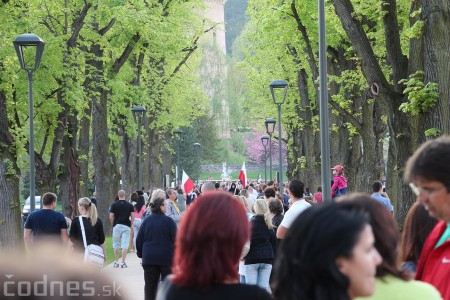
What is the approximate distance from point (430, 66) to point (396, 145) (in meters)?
1.78

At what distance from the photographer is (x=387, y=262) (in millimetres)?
3941

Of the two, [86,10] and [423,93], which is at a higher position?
[86,10]

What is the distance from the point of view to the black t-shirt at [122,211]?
79.6 feet

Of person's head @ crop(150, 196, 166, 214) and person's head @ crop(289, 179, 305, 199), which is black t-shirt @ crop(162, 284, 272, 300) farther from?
person's head @ crop(289, 179, 305, 199)

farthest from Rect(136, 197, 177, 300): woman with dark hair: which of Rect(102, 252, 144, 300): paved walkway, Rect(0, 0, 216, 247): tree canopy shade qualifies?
Rect(0, 0, 216, 247): tree canopy shade

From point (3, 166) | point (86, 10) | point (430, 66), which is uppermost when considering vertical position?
point (86, 10)

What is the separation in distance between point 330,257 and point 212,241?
116 centimetres

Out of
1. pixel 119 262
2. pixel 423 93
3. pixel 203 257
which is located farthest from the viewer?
pixel 119 262

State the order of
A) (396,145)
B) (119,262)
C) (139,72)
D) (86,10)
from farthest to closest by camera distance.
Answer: (139,72), (86,10), (119,262), (396,145)

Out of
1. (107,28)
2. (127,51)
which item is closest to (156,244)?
(107,28)

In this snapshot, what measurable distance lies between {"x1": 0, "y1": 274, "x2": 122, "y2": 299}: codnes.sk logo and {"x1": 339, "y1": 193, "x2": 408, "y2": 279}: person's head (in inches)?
60.5

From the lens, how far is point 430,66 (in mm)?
16250

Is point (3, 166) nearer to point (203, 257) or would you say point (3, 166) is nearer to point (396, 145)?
point (396, 145)

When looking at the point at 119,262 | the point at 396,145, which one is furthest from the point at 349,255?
the point at 119,262
